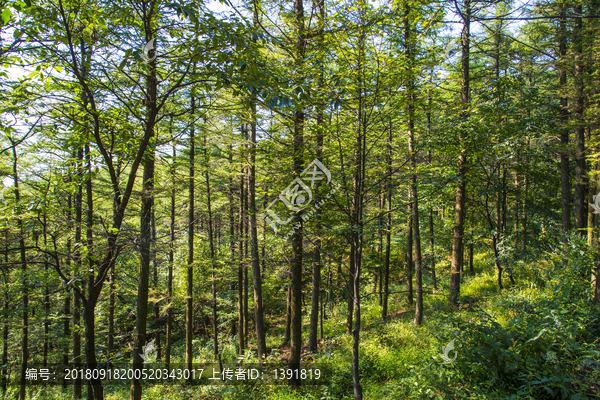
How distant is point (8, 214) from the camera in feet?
8.79

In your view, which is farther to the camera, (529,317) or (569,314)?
(529,317)

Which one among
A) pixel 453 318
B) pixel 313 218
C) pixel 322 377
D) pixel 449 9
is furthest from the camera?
pixel 449 9

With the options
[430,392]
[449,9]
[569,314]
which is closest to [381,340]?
[430,392]

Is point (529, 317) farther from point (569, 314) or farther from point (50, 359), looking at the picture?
point (50, 359)

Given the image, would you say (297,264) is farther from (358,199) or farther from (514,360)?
(514,360)

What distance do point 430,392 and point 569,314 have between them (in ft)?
7.61
